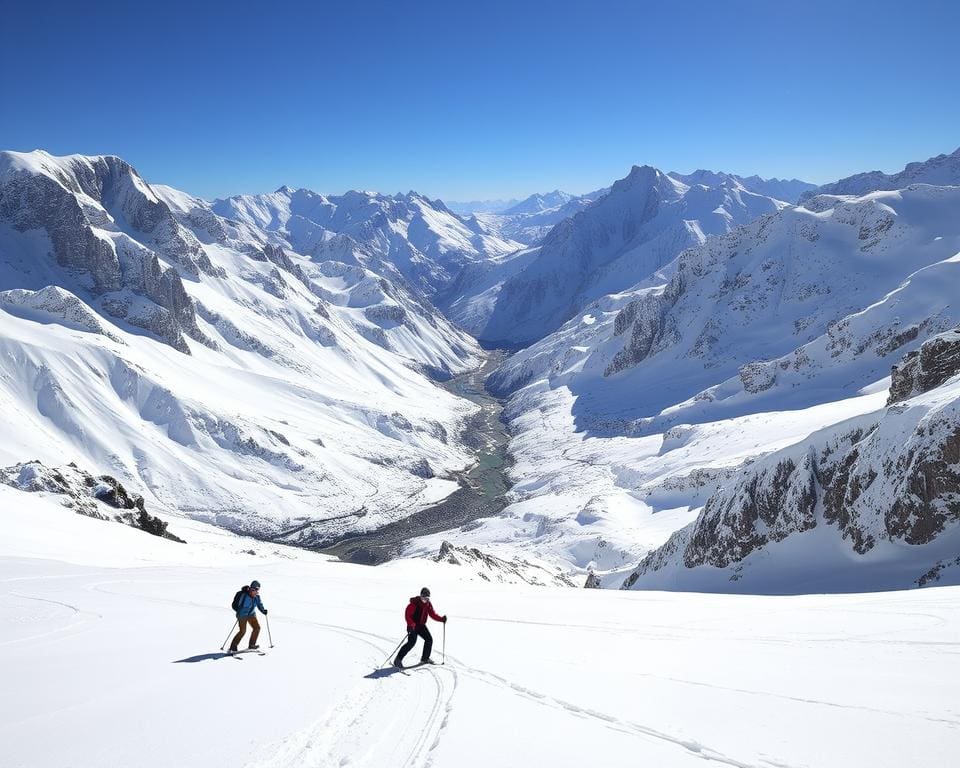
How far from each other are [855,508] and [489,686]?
25745 millimetres

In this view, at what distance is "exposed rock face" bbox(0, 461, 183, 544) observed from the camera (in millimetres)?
47500

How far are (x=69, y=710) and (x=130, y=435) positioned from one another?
13106 centimetres

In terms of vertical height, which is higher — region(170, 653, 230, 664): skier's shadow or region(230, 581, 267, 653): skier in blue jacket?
region(230, 581, 267, 653): skier in blue jacket

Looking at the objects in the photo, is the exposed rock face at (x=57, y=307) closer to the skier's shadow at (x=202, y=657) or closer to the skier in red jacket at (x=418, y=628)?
the skier's shadow at (x=202, y=657)

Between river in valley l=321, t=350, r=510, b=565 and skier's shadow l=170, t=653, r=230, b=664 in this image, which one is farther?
river in valley l=321, t=350, r=510, b=565

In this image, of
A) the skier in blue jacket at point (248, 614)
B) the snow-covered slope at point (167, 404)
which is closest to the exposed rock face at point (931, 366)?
the skier in blue jacket at point (248, 614)

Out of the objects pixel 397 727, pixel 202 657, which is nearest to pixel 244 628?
pixel 202 657

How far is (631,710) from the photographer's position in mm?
9938

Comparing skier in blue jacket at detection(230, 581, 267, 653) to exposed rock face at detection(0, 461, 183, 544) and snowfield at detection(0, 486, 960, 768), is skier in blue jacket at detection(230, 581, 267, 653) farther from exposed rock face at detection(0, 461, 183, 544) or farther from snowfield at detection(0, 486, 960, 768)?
exposed rock face at detection(0, 461, 183, 544)

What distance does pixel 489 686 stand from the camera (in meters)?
11.9

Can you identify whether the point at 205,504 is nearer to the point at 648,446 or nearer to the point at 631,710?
the point at 648,446

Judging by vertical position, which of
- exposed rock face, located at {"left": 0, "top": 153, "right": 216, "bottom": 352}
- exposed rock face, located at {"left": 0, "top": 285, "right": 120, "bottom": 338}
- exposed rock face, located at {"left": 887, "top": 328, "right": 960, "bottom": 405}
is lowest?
exposed rock face, located at {"left": 887, "top": 328, "right": 960, "bottom": 405}

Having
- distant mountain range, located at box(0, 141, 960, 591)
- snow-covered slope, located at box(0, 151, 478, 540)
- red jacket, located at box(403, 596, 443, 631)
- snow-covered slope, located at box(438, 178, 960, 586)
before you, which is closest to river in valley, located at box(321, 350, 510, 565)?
distant mountain range, located at box(0, 141, 960, 591)

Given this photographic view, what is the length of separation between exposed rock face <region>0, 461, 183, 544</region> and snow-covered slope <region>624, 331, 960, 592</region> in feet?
142
